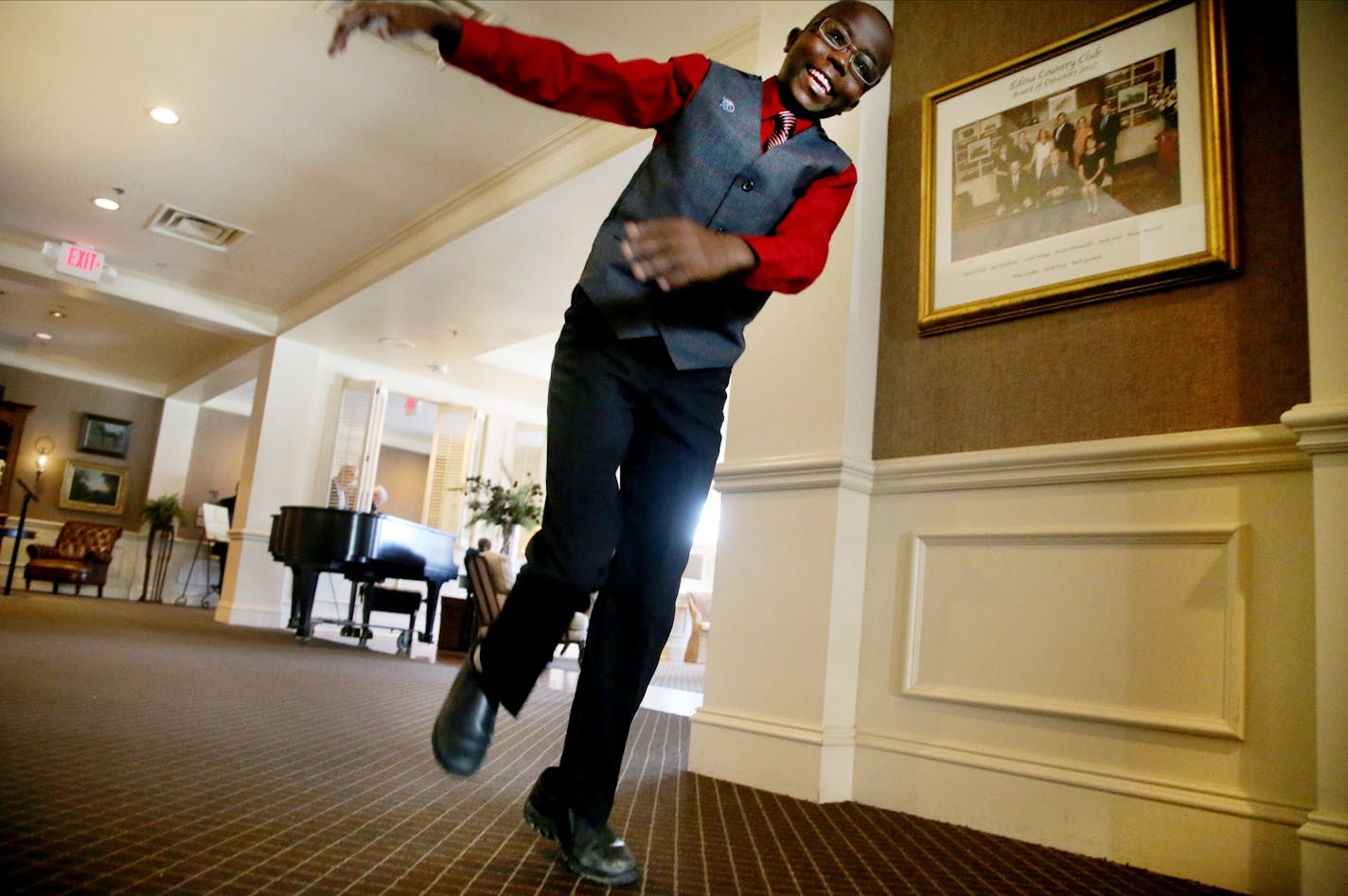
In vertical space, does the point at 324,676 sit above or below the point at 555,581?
below

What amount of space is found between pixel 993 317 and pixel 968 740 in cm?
103

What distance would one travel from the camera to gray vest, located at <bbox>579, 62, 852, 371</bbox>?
1236 millimetres

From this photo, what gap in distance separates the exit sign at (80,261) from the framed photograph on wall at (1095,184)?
7.45 m

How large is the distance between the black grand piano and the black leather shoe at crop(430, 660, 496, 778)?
5.23 metres

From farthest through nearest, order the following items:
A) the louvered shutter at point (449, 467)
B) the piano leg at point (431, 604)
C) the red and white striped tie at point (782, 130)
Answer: the louvered shutter at point (449, 467) < the piano leg at point (431, 604) < the red and white striped tie at point (782, 130)

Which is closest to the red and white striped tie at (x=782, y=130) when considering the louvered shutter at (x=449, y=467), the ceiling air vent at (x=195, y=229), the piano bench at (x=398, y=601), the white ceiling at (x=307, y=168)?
the white ceiling at (x=307, y=168)

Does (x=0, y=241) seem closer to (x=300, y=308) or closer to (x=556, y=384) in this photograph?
(x=300, y=308)

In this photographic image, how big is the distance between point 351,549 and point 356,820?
5.13 m

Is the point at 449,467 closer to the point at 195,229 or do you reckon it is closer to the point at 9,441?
the point at 195,229

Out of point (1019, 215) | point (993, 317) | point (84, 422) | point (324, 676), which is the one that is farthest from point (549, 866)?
point (84, 422)

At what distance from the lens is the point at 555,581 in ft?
4.00

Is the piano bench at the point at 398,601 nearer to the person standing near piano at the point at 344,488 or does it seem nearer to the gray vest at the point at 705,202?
the person standing near piano at the point at 344,488

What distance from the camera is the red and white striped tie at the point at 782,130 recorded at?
130cm

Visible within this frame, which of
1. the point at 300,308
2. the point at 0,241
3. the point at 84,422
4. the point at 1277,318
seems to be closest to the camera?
the point at 1277,318
